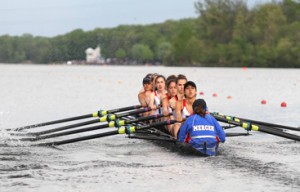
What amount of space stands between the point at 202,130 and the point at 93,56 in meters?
132

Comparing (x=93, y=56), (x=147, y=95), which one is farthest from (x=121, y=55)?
(x=147, y=95)

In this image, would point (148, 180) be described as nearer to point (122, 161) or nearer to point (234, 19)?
point (122, 161)

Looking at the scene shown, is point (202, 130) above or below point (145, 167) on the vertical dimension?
above

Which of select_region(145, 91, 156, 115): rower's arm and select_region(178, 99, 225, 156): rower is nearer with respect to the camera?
select_region(178, 99, 225, 156): rower

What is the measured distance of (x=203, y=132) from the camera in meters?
10.8

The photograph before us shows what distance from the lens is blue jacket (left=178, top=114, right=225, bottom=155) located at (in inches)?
424

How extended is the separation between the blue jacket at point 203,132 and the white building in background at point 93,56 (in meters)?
121

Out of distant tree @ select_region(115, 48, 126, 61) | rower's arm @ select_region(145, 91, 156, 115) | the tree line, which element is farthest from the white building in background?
rower's arm @ select_region(145, 91, 156, 115)

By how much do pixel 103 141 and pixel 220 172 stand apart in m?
4.66

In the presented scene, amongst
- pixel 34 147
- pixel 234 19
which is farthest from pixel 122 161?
pixel 234 19

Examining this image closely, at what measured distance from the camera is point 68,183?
921 cm

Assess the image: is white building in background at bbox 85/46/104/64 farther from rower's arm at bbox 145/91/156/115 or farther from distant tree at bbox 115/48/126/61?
rower's arm at bbox 145/91/156/115

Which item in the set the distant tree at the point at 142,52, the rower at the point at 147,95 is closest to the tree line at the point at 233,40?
the distant tree at the point at 142,52

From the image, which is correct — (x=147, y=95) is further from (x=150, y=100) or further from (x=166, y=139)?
(x=166, y=139)
